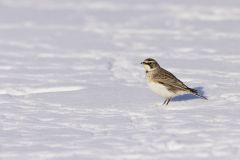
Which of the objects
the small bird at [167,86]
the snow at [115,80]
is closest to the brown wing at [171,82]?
the small bird at [167,86]

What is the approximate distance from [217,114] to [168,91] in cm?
75

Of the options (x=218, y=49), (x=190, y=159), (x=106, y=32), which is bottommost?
(x=190, y=159)

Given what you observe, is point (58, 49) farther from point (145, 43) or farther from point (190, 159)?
point (190, 159)

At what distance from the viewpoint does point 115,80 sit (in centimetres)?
970

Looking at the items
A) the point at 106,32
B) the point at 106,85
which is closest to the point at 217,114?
the point at 106,85

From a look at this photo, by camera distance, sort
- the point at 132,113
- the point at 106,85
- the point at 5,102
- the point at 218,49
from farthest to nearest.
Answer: the point at 218,49
the point at 106,85
the point at 5,102
the point at 132,113

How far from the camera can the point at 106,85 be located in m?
9.38

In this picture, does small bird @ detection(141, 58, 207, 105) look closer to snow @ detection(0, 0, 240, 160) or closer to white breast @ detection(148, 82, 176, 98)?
white breast @ detection(148, 82, 176, 98)

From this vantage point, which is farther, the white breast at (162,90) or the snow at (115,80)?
the white breast at (162,90)

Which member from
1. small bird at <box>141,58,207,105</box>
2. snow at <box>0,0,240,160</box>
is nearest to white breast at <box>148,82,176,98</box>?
small bird at <box>141,58,207,105</box>

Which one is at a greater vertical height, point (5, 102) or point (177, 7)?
point (177, 7)

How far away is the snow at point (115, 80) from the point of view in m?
6.36

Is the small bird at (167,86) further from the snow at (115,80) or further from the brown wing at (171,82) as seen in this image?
the snow at (115,80)

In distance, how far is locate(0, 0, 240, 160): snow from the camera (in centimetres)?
636
